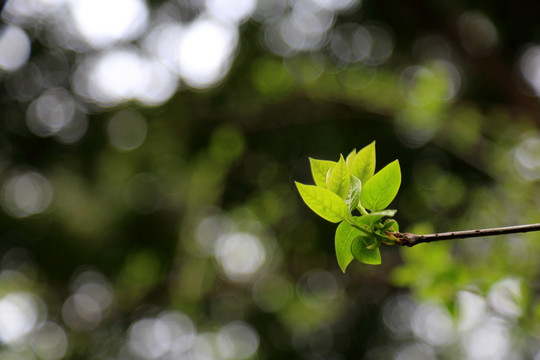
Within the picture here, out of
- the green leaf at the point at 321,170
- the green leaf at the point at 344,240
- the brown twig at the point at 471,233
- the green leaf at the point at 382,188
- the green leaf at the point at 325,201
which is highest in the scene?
the green leaf at the point at 321,170

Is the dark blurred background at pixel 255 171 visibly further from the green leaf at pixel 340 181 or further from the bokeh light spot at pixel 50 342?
the green leaf at pixel 340 181

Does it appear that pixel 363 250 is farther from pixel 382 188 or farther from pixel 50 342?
pixel 50 342

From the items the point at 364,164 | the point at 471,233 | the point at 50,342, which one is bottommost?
the point at 471,233

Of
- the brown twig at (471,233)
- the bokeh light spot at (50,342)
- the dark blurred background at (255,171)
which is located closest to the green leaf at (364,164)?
the brown twig at (471,233)

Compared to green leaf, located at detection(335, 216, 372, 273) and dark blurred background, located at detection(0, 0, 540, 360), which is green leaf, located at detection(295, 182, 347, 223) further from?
dark blurred background, located at detection(0, 0, 540, 360)

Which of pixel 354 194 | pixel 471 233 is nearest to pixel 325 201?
pixel 354 194

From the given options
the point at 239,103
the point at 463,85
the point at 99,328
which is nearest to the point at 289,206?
the point at 239,103

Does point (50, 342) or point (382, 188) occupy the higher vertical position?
point (50, 342)
